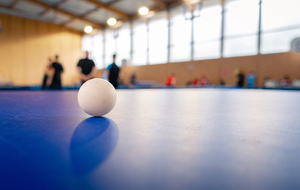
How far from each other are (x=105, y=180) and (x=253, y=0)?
526 inches

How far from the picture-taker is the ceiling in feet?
45.9

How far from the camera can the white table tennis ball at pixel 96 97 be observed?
4.78ft

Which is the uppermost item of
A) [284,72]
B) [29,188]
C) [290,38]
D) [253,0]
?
[253,0]

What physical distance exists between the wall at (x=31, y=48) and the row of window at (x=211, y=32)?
4808mm

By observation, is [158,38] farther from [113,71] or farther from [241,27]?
[113,71]

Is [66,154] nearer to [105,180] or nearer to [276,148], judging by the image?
[105,180]

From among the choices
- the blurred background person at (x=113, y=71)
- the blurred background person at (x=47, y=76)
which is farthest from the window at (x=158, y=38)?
the blurred background person at (x=113, y=71)

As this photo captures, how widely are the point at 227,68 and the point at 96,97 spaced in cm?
1270

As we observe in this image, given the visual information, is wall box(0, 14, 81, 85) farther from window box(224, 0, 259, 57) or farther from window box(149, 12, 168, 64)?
window box(224, 0, 259, 57)

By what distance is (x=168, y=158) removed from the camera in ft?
2.11

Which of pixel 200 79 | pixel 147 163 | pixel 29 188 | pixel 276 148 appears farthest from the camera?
pixel 200 79

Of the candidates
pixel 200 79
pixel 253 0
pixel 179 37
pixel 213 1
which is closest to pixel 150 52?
pixel 179 37

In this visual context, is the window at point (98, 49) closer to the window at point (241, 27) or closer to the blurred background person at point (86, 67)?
the window at point (241, 27)

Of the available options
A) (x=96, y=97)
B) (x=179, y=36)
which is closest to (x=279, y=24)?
(x=179, y=36)
